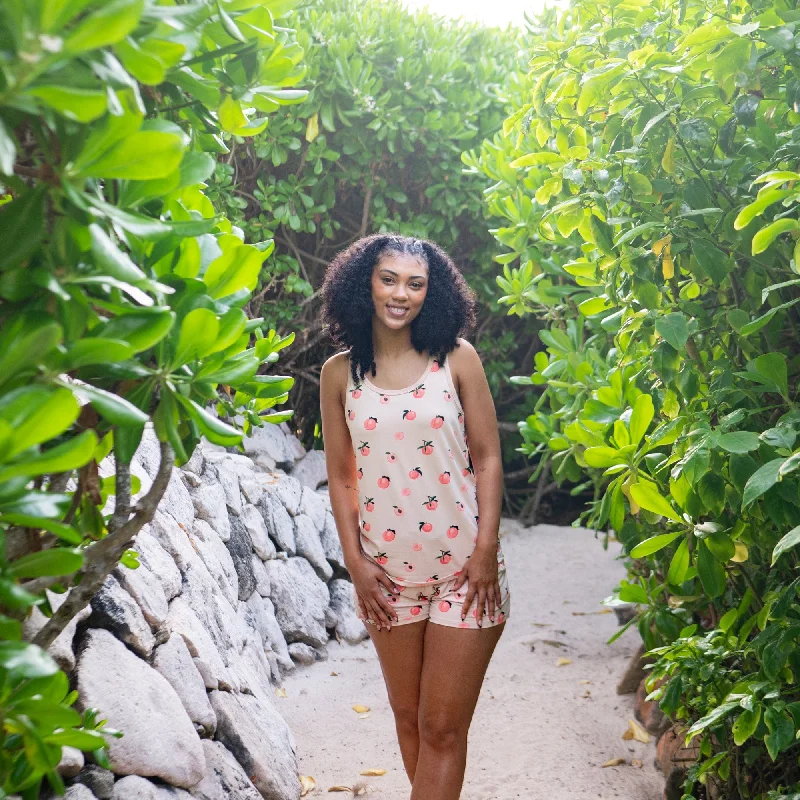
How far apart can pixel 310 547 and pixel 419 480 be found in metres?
2.74

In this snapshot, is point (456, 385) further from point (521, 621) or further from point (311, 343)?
point (311, 343)

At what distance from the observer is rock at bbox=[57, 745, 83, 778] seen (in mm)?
2145

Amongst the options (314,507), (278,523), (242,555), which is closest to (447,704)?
(242,555)

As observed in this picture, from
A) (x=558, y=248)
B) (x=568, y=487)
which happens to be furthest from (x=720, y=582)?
(x=568, y=487)

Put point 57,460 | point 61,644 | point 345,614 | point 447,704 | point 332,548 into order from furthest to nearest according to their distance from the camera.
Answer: point 332,548 → point 345,614 → point 447,704 → point 61,644 → point 57,460

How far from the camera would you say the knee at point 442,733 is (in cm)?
263

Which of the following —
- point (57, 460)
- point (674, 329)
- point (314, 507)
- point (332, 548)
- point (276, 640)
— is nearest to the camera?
point (57, 460)

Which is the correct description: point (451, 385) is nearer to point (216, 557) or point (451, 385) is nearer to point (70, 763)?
point (70, 763)

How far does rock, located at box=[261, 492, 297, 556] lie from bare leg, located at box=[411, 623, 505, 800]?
2459 mm

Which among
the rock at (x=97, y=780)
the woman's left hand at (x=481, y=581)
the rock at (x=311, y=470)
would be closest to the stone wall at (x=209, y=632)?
the rock at (x=97, y=780)

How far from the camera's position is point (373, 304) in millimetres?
2902

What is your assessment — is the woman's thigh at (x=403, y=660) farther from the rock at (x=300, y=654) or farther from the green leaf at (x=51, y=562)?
the rock at (x=300, y=654)

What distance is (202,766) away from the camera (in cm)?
263

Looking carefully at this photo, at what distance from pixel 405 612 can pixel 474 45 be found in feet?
17.3
